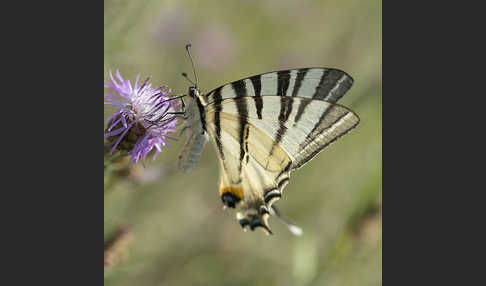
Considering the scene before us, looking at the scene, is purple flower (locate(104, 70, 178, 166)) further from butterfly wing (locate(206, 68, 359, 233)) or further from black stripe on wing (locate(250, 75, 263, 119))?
black stripe on wing (locate(250, 75, 263, 119))

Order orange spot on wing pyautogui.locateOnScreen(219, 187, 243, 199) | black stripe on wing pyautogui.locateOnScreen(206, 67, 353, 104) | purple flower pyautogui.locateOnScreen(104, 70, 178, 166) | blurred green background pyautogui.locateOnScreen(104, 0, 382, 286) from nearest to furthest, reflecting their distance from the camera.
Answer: purple flower pyautogui.locateOnScreen(104, 70, 178, 166), black stripe on wing pyautogui.locateOnScreen(206, 67, 353, 104), orange spot on wing pyautogui.locateOnScreen(219, 187, 243, 199), blurred green background pyautogui.locateOnScreen(104, 0, 382, 286)

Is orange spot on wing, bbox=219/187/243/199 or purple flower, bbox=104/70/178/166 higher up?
purple flower, bbox=104/70/178/166

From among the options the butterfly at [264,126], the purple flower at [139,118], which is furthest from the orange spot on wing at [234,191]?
the purple flower at [139,118]

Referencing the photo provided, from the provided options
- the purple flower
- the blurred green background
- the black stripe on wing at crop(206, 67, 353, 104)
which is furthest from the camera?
the blurred green background

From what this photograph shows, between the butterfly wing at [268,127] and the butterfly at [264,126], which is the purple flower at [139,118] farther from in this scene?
the butterfly wing at [268,127]

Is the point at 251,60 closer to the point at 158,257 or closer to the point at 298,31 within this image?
the point at 298,31

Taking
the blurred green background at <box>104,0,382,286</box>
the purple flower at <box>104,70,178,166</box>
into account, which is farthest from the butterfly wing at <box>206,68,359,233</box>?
the blurred green background at <box>104,0,382,286</box>

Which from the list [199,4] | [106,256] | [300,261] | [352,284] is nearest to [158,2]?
[199,4]
